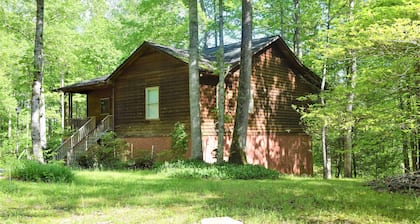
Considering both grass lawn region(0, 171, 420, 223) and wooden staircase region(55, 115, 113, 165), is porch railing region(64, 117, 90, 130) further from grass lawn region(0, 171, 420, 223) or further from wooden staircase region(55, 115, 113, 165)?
grass lawn region(0, 171, 420, 223)

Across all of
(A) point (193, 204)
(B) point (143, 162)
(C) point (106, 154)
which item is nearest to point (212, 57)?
(B) point (143, 162)

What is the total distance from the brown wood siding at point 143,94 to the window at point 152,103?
0.22 m

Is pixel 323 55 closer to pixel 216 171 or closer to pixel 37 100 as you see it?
pixel 216 171

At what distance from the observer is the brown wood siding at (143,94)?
56.7 ft

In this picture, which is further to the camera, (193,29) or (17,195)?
→ (193,29)

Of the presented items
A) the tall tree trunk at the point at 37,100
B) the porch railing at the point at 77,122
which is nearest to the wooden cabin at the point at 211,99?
the porch railing at the point at 77,122

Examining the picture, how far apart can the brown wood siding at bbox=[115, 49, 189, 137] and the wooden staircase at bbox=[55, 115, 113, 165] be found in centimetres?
68

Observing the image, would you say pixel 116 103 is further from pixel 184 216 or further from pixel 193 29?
pixel 184 216

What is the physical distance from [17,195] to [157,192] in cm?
296

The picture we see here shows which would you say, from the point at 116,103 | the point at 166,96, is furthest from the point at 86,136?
the point at 166,96

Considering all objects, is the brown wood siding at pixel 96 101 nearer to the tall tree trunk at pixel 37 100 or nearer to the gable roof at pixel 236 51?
the gable roof at pixel 236 51

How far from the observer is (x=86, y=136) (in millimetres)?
19234

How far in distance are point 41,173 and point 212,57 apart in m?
10.9

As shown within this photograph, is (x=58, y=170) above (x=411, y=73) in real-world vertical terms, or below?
below
